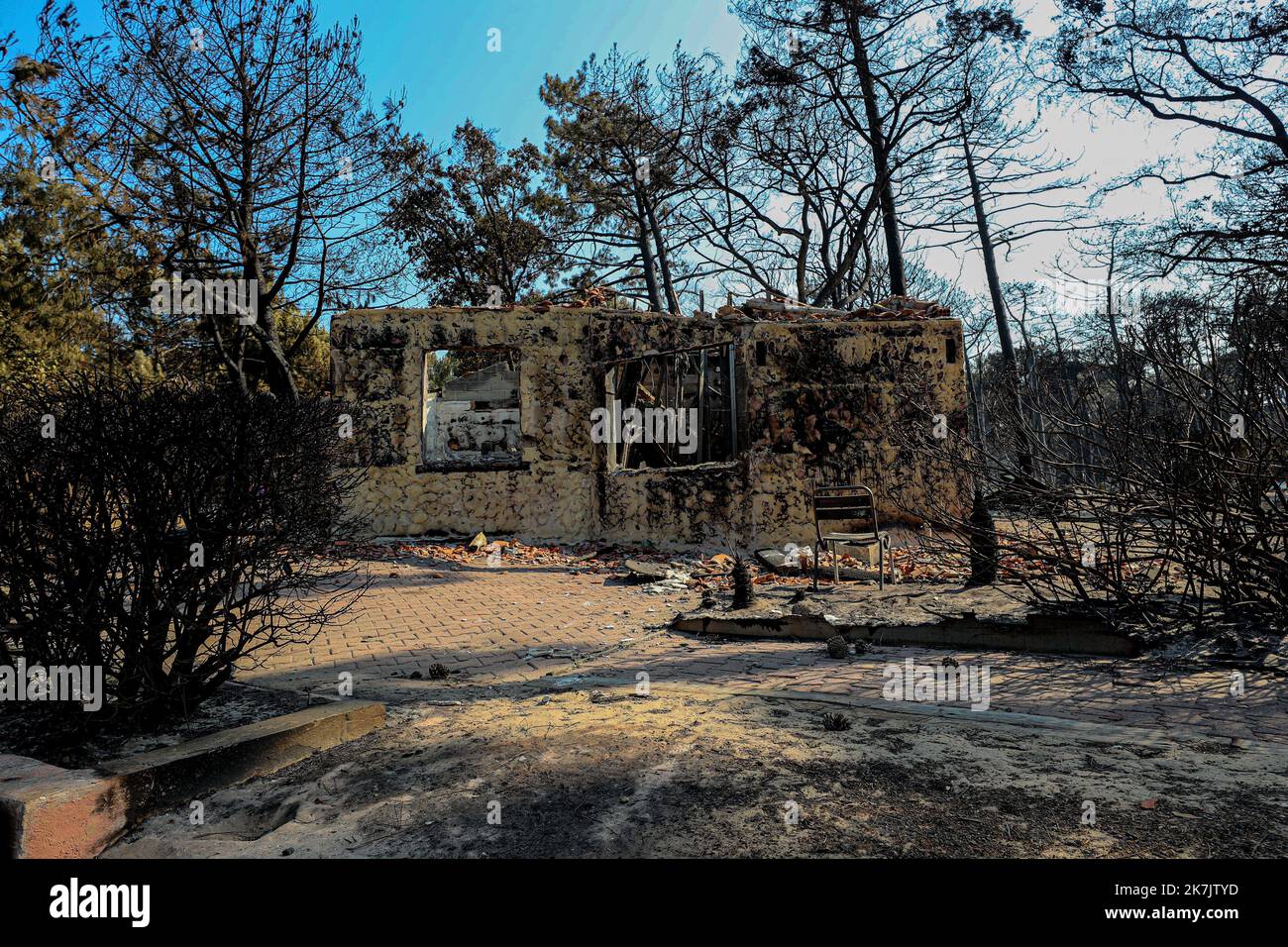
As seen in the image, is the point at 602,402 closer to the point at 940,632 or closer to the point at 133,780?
the point at 940,632

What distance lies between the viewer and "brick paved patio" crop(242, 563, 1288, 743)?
161 inches

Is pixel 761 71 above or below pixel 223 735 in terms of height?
above

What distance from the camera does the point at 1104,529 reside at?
5.52 metres

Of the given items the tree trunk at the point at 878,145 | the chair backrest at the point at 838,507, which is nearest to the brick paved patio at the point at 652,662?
the chair backrest at the point at 838,507

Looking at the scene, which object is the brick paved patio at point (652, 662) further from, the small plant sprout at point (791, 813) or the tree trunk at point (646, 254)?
the tree trunk at point (646, 254)

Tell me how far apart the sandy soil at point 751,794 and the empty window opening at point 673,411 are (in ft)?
30.0

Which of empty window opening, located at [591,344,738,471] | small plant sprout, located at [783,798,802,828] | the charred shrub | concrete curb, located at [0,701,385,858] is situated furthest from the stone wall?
small plant sprout, located at [783,798,802,828]

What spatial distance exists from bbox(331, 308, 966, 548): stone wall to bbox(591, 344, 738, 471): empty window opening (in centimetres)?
81

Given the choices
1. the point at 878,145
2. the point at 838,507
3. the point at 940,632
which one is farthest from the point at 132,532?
the point at 878,145

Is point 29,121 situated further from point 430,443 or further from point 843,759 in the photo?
point 843,759

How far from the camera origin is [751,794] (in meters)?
2.74

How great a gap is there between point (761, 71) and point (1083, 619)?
15.7m

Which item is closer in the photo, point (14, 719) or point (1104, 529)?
point (14, 719)
